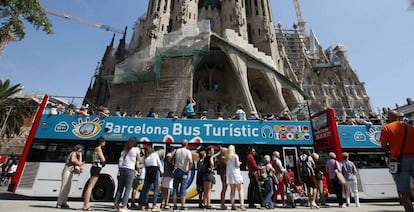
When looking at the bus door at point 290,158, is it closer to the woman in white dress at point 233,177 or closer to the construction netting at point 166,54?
the woman in white dress at point 233,177

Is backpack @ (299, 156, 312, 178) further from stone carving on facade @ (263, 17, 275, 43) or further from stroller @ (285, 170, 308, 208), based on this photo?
stone carving on facade @ (263, 17, 275, 43)

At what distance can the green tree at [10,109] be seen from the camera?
21.4 metres

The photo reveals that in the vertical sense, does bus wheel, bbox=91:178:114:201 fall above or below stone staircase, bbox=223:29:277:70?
below

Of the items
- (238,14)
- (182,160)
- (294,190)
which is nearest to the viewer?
(182,160)

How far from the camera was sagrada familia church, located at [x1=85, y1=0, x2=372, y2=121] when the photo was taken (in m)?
23.6

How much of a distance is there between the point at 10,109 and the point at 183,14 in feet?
71.1

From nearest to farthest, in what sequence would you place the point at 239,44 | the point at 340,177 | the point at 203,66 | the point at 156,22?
the point at 340,177 < the point at 239,44 < the point at 156,22 < the point at 203,66

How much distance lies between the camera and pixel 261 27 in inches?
1330

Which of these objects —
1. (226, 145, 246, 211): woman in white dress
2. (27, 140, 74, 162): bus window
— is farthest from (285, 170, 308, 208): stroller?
(27, 140, 74, 162): bus window

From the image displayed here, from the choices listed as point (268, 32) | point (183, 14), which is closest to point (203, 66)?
point (183, 14)

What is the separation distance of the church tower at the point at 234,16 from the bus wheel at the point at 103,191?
26.9m

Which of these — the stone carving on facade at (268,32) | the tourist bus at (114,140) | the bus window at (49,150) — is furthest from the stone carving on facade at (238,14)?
the bus window at (49,150)

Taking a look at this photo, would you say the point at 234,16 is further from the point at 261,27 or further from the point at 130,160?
the point at 130,160

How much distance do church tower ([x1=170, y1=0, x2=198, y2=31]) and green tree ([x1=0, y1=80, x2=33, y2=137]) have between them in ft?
62.2
